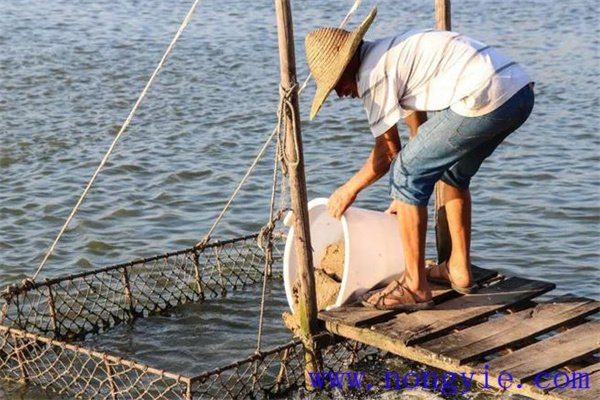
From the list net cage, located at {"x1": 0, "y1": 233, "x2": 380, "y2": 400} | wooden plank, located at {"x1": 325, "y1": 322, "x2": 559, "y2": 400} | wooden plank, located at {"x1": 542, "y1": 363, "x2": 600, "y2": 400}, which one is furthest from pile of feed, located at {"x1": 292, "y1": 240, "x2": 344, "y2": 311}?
wooden plank, located at {"x1": 542, "y1": 363, "x2": 600, "y2": 400}

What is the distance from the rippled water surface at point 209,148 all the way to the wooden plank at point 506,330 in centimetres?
175

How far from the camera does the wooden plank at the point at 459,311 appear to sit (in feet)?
17.0

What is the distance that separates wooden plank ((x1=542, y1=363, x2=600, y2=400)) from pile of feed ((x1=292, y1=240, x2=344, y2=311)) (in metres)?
1.48

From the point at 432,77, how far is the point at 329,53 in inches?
20.0

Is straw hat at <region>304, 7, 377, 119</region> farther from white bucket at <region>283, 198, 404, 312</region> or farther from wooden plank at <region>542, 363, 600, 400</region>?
wooden plank at <region>542, 363, 600, 400</region>

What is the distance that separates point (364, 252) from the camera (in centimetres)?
557

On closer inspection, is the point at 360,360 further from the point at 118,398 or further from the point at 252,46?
the point at 252,46

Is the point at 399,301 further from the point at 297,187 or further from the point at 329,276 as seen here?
the point at 297,187

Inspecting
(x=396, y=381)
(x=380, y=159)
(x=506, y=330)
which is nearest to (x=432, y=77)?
(x=380, y=159)

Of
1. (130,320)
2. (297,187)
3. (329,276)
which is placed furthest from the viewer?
(130,320)

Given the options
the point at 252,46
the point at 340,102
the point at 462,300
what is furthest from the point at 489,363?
the point at 252,46

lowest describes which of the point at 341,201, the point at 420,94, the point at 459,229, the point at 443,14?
the point at 459,229

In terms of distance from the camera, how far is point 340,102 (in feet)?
41.1

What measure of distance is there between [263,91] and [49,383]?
295 inches
